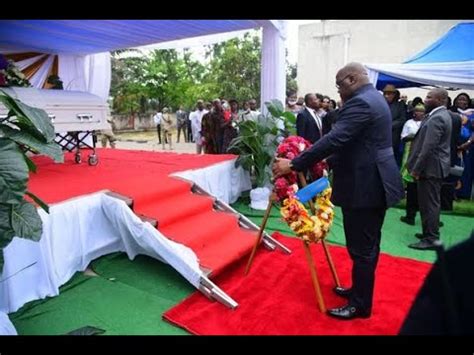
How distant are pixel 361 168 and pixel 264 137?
2.70m

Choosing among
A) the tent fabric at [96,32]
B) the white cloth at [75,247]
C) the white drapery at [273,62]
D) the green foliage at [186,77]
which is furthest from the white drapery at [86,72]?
the green foliage at [186,77]

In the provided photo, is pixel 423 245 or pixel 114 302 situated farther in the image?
pixel 423 245

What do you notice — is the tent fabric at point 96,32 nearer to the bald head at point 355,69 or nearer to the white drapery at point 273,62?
the white drapery at point 273,62

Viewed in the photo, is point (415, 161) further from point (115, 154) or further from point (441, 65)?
point (115, 154)

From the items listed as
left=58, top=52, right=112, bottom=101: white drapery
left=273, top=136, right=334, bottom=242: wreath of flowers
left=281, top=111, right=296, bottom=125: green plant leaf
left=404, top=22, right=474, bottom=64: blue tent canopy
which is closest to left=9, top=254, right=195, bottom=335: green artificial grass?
left=273, top=136, right=334, bottom=242: wreath of flowers

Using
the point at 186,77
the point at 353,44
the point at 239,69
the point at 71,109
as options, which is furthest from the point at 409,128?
the point at 186,77

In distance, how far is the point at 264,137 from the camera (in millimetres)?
4824

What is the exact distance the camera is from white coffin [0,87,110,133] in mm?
4184

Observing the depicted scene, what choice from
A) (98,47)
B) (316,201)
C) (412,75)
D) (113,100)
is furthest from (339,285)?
(113,100)

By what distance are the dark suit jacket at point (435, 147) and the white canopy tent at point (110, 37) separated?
228cm

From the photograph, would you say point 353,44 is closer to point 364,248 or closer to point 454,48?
point 454,48

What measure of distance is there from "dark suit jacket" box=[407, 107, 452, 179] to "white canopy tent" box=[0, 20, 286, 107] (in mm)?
2278

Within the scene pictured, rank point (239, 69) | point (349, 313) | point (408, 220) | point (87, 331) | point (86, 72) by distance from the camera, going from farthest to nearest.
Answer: point (239, 69) → point (86, 72) → point (408, 220) → point (349, 313) → point (87, 331)

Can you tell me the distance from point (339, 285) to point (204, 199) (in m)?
1.46
